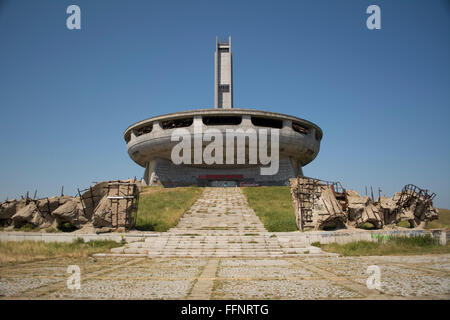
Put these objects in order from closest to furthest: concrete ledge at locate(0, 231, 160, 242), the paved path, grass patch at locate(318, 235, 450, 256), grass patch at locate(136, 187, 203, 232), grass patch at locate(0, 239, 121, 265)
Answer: the paved path, grass patch at locate(0, 239, 121, 265), grass patch at locate(318, 235, 450, 256), concrete ledge at locate(0, 231, 160, 242), grass patch at locate(136, 187, 203, 232)

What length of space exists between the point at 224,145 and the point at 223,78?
2160cm

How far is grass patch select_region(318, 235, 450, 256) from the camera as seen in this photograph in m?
10.9

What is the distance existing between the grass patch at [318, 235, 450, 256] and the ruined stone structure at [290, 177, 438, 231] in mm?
2268

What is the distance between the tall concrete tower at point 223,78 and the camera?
181 feet

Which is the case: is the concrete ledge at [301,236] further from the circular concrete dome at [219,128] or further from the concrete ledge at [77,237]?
the circular concrete dome at [219,128]

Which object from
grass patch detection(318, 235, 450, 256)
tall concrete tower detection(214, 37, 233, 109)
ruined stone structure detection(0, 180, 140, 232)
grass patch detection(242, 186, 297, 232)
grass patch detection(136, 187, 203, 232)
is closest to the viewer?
grass patch detection(318, 235, 450, 256)

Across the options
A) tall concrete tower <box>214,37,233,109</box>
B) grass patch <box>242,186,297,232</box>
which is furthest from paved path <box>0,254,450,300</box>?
tall concrete tower <box>214,37,233,109</box>

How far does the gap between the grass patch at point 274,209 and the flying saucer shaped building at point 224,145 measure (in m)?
10.5

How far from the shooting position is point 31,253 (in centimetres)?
1061

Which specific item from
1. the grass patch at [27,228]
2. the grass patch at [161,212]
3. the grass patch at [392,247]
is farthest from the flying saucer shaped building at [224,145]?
the grass patch at [392,247]

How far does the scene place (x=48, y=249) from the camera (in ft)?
37.0

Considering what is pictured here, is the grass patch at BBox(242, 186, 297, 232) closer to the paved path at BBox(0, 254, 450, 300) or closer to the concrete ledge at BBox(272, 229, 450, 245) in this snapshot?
the concrete ledge at BBox(272, 229, 450, 245)

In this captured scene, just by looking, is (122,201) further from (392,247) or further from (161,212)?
(392,247)
